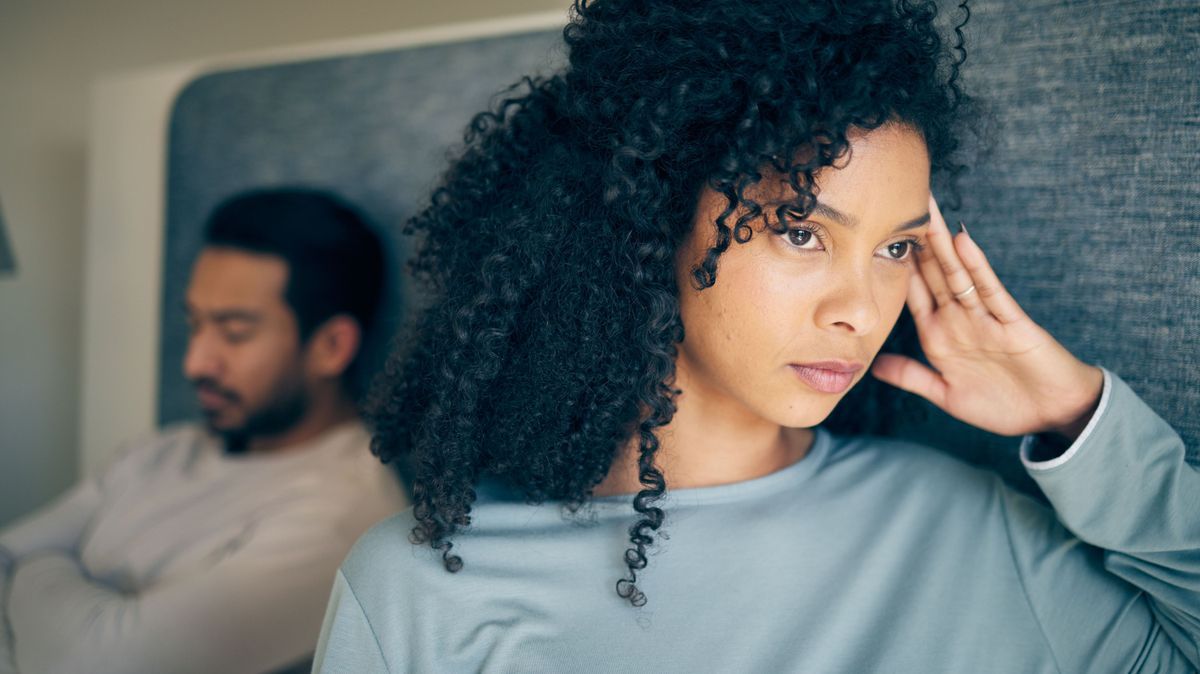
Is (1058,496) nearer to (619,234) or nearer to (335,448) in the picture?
(619,234)

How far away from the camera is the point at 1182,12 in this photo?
0.97 m

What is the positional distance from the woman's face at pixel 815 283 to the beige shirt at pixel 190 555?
769mm

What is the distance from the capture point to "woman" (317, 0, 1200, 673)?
0.82 m

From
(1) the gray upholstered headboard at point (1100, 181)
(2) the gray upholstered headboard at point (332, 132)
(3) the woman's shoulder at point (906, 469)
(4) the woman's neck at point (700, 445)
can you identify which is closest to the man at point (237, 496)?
(2) the gray upholstered headboard at point (332, 132)

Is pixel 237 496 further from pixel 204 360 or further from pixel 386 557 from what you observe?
pixel 386 557

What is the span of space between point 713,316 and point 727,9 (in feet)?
0.99

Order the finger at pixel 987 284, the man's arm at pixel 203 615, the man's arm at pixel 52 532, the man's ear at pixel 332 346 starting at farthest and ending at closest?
the man's ear at pixel 332 346
the man's arm at pixel 52 532
the man's arm at pixel 203 615
the finger at pixel 987 284

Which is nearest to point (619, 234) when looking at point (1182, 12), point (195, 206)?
point (1182, 12)

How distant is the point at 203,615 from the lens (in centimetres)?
120

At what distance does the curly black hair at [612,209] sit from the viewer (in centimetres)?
81

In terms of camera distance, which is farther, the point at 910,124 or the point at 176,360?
the point at 176,360

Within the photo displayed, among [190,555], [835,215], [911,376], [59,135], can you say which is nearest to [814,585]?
[911,376]

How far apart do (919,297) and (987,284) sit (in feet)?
0.30

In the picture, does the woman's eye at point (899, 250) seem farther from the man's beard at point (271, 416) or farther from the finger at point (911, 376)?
the man's beard at point (271, 416)
